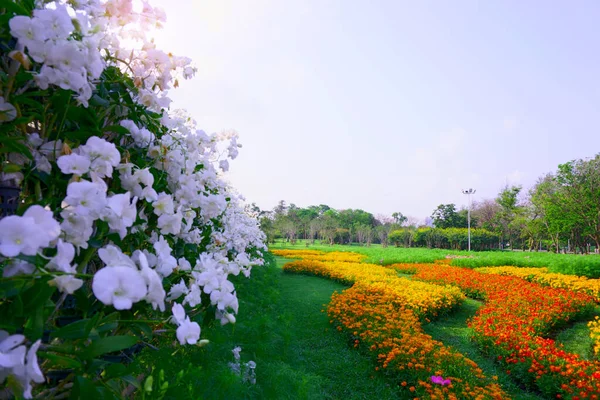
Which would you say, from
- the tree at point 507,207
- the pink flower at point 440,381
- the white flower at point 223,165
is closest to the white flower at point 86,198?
the white flower at point 223,165

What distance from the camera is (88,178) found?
3.47 ft

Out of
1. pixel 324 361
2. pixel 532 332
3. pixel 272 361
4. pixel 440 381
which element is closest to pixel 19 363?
pixel 272 361

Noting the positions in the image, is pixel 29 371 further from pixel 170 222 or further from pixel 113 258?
pixel 170 222

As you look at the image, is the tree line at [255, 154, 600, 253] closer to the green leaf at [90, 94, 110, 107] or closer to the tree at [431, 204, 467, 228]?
the tree at [431, 204, 467, 228]

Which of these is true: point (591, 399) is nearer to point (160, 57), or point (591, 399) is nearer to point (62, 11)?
point (160, 57)

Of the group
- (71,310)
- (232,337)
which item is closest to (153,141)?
(71,310)

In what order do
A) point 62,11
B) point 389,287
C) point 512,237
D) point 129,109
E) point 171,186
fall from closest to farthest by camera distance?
point 62,11 < point 129,109 < point 171,186 < point 389,287 < point 512,237

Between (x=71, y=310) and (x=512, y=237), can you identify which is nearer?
(x=71, y=310)

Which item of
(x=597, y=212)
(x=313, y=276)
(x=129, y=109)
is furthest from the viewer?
(x=597, y=212)

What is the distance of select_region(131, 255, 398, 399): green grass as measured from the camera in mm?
2303

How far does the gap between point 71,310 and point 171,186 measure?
0.57 metres

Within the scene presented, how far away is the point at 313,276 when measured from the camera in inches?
484

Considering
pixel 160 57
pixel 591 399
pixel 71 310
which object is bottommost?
pixel 591 399

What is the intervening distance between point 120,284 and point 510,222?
39.2 meters
